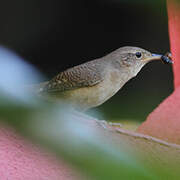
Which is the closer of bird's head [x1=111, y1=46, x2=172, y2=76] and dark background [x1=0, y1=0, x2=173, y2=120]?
dark background [x1=0, y1=0, x2=173, y2=120]

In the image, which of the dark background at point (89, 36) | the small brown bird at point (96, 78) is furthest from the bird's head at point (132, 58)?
the dark background at point (89, 36)

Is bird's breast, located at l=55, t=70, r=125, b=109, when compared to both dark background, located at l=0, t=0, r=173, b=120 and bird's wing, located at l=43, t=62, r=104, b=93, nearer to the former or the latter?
bird's wing, located at l=43, t=62, r=104, b=93

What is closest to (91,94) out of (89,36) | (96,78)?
(96,78)

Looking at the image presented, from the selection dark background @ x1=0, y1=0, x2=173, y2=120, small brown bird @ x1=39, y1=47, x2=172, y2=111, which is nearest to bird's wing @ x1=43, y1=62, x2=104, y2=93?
small brown bird @ x1=39, y1=47, x2=172, y2=111

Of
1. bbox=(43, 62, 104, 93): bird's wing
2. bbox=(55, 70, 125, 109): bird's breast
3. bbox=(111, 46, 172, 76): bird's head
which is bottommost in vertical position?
bbox=(55, 70, 125, 109): bird's breast

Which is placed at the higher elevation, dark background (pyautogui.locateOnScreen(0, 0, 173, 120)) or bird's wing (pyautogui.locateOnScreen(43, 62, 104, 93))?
dark background (pyautogui.locateOnScreen(0, 0, 173, 120))

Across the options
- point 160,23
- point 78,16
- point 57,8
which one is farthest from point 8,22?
point 160,23

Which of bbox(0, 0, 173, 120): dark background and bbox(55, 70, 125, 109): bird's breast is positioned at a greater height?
bbox(0, 0, 173, 120): dark background

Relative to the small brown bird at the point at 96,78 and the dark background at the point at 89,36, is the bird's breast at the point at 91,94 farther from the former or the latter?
the dark background at the point at 89,36
